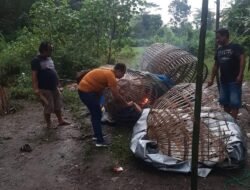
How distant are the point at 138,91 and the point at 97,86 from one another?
1.51 metres

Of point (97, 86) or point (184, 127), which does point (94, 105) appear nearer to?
point (97, 86)

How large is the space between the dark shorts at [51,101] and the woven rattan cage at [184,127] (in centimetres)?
208

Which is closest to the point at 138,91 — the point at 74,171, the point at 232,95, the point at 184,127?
the point at 232,95

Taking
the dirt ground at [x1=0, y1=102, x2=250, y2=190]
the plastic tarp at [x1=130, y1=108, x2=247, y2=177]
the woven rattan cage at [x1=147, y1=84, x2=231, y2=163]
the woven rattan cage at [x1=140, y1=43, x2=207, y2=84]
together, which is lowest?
the dirt ground at [x1=0, y1=102, x2=250, y2=190]

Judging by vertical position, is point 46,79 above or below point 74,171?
above

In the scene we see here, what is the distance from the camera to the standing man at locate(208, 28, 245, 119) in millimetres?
6414

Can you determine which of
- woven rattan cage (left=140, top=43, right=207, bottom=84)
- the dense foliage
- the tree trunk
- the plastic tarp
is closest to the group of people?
the plastic tarp

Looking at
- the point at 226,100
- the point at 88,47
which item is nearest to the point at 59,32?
the point at 88,47

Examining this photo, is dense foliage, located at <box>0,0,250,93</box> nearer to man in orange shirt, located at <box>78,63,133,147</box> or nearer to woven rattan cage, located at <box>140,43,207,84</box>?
woven rattan cage, located at <box>140,43,207,84</box>

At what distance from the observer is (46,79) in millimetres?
6891

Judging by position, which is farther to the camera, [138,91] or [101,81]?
[138,91]

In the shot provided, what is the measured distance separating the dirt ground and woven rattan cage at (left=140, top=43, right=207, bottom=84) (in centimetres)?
218

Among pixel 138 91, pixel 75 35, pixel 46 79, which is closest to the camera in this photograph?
pixel 46 79

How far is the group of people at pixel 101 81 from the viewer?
5.93 m
